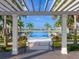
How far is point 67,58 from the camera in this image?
46.0ft

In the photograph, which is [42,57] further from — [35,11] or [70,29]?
[70,29]

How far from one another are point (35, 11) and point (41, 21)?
179 ft

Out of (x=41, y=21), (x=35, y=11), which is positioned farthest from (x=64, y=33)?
(x=41, y=21)

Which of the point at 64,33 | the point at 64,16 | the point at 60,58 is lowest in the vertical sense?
the point at 60,58

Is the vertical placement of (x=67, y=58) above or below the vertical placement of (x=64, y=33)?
below

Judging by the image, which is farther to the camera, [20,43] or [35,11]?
[20,43]

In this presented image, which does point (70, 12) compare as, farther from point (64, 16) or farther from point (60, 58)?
point (60, 58)

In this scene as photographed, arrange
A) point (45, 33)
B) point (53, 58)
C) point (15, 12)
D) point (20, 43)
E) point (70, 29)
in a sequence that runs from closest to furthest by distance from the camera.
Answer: point (53, 58) < point (15, 12) < point (20, 43) < point (70, 29) < point (45, 33)

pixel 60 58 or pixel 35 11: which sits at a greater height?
pixel 35 11

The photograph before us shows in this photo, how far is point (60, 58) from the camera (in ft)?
46.1

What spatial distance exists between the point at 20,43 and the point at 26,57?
15.1 ft

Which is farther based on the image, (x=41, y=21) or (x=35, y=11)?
(x=41, y=21)

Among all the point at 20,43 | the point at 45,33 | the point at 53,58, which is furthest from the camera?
the point at 45,33

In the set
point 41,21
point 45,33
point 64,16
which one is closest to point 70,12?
point 64,16
